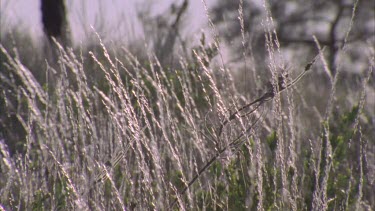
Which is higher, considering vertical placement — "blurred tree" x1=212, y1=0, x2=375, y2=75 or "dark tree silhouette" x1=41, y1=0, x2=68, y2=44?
"blurred tree" x1=212, y1=0, x2=375, y2=75

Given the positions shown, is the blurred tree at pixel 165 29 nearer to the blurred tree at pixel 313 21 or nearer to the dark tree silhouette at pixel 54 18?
the dark tree silhouette at pixel 54 18

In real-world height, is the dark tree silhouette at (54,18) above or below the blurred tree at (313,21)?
below

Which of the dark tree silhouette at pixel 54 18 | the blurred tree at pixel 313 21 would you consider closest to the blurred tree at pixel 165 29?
the dark tree silhouette at pixel 54 18

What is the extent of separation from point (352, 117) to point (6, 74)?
139 inches

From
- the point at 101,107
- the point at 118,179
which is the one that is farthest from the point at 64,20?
the point at 118,179

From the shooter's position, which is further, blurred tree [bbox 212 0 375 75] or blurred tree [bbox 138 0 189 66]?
blurred tree [bbox 212 0 375 75]

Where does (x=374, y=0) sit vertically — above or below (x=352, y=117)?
above

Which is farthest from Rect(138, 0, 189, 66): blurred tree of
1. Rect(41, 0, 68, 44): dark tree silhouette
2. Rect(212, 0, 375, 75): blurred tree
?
Rect(212, 0, 375, 75): blurred tree

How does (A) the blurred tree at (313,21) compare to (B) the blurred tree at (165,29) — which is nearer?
(B) the blurred tree at (165,29)

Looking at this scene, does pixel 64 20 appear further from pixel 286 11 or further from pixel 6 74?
pixel 286 11

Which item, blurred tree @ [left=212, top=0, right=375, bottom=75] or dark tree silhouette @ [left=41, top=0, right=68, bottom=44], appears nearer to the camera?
dark tree silhouette @ [left=41, top=0, right=68, bottom=44]

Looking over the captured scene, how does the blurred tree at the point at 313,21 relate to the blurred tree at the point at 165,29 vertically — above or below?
above

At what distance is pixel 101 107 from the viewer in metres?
5.40

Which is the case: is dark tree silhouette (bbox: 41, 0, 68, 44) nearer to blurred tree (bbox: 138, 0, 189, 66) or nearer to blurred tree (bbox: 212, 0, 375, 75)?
blurred tree (bbox: 138, 0, 189, 66)
